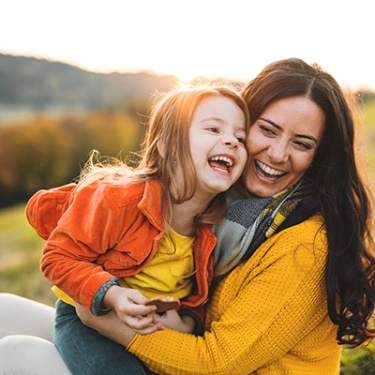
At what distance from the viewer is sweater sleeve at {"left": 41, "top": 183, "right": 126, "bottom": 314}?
6.61 ft

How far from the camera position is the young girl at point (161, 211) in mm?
2129

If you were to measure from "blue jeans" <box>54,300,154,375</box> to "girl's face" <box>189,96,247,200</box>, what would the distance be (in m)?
0.73

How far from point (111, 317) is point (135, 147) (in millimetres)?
32269

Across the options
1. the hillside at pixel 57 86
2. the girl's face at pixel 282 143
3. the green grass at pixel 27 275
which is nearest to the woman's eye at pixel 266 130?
the girl's face at pixel 282 143

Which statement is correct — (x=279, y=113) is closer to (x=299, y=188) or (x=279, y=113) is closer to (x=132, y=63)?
(x=299, y=188)

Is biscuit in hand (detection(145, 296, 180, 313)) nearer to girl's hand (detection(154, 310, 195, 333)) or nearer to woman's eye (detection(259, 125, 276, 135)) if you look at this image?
girl's hand (detection(154, 310, 195, 333))

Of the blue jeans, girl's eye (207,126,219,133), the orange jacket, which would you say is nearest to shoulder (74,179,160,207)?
the orange jacket

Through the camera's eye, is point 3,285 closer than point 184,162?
No

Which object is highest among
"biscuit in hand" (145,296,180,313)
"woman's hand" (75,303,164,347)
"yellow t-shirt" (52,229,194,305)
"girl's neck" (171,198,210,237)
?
"girl's neck" (171,198,210,237)

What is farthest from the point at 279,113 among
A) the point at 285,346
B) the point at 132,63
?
the point at 132,63

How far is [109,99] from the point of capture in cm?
3111

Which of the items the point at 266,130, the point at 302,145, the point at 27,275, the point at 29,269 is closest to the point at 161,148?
the point at 266,130

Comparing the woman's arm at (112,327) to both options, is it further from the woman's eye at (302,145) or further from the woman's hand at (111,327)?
the woman's eye at (302,145)

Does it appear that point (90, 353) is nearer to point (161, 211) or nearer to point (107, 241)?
point (107, 241)
